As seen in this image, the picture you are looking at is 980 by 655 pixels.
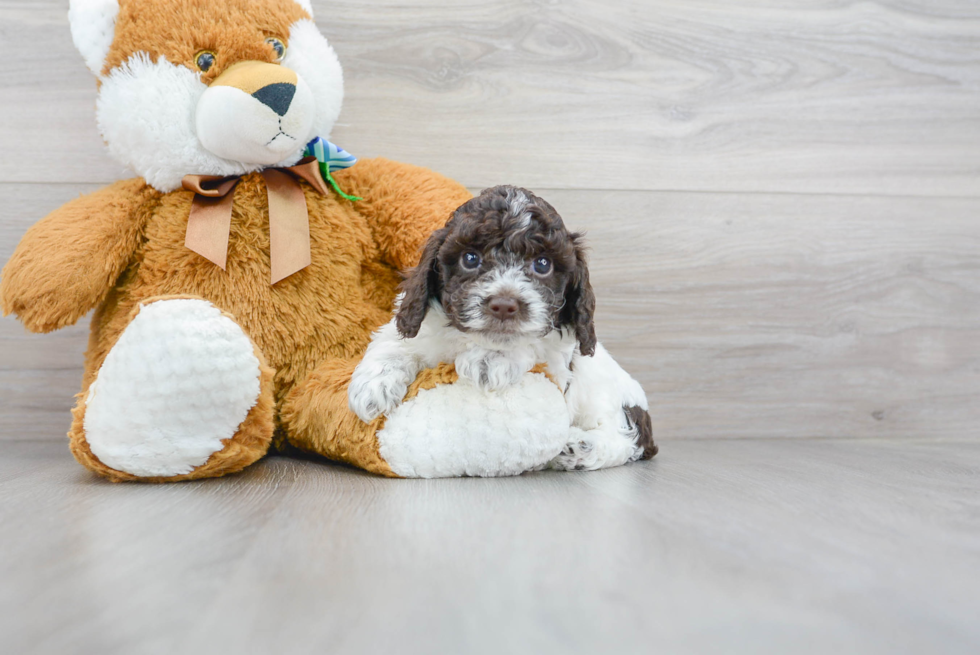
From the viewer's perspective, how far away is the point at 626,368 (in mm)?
1832

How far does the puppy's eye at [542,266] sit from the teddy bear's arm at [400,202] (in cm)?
33

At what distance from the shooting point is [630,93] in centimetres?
181

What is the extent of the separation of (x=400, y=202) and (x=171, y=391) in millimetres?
604

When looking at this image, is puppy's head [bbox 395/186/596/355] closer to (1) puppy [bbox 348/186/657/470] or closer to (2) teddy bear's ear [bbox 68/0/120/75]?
(1) puppy [bbox 348/186/657/470]

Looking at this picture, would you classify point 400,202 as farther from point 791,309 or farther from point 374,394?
point 791,309

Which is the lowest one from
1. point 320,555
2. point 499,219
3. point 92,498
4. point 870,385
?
point 870,385

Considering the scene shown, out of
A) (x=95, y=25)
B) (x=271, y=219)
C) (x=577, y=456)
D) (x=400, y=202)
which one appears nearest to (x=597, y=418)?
(x=577, y=456)

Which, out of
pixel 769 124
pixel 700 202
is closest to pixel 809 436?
pixel 700 202

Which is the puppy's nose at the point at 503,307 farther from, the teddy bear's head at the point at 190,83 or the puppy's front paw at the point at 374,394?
the teddy bear's head at the point at 190,83

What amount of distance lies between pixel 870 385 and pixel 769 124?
30.1 inches

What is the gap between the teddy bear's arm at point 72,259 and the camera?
123cm

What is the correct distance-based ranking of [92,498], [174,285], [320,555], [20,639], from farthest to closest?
1. [174,285]
2. [92,498]
3. [320,555]
4. [20,639]

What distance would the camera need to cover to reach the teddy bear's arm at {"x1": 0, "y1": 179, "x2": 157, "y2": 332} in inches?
48.5

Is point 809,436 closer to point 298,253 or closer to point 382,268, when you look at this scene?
point 382,268
